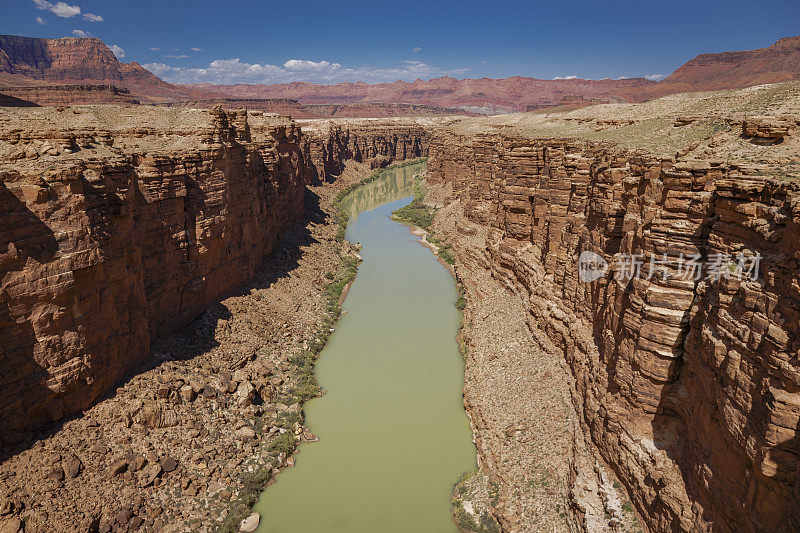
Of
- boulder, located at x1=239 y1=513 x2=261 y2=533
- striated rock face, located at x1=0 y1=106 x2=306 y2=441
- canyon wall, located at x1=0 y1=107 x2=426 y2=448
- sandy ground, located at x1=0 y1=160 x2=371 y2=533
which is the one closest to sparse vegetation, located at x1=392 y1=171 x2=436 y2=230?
canyon wall, located at x1=0 y1=107 x2=426 y2=448

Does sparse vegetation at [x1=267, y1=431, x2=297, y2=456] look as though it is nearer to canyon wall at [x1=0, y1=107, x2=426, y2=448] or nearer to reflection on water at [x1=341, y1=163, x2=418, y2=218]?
canyon wall at [x1=0, y1=107, x2=426, y2=448]

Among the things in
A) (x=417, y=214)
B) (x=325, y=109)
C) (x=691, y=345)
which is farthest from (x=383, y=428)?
(x=325, y=109)

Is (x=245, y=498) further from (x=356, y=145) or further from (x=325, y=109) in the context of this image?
(x=325, y=109)

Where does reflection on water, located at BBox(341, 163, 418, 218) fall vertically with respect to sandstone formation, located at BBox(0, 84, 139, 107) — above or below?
below

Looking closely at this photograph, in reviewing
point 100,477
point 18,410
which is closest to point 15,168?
point 18,410

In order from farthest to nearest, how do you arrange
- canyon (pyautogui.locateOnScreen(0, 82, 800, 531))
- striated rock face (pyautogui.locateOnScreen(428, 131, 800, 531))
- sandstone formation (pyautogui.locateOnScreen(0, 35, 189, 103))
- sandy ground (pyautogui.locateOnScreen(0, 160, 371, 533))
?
sandstone formation (pyautogui.locateOnScreen(0, 35, 189, 103))
sandy ground (pyautogui.locateOnScreen(0, 160, 371, 533))
canyon (pyautogui.locateOnScreen(0, 82, 800, 531))
striated rock face (pyautogui.locateOnScreen(428, 131, 800, 531))

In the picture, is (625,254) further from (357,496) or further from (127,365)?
(127,365)

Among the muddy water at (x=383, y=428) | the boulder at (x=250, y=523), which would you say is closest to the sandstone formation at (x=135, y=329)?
the boulder at (x=250, y=523)
